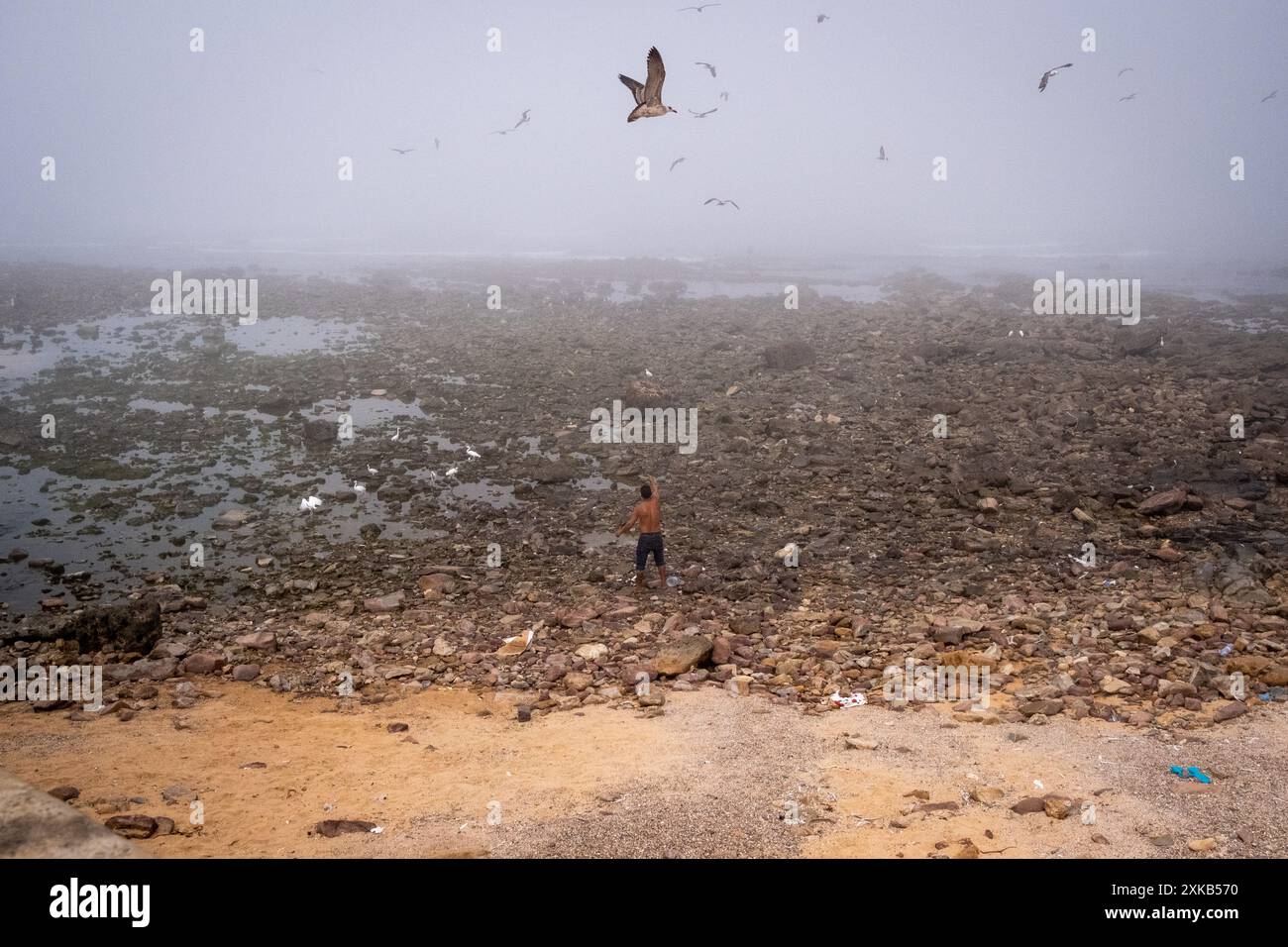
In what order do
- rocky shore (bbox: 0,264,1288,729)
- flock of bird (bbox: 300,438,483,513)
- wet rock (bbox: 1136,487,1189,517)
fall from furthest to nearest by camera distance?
1. flock of bird (bbox: 300,438,483,513)
2. wet rock (bbox: 1136,487,1189,517)
3. rocky shore (bbox: 0,264,1288,729)

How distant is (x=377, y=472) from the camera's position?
14383 mm

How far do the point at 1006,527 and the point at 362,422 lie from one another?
12.5 meters

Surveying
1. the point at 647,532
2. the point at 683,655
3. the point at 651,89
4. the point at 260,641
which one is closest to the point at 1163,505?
the point at 647,532

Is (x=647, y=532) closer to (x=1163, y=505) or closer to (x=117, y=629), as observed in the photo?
(x=117, y=629)

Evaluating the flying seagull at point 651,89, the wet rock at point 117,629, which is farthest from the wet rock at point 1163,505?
the wet rock at point 117,629

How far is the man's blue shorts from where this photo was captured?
10094 millimetres

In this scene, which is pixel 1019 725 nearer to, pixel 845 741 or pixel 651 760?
pixel 845 741

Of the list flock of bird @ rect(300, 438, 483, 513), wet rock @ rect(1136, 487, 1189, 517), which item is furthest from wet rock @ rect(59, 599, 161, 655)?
wet rock @ rect(1136, 487, 1189, 517)

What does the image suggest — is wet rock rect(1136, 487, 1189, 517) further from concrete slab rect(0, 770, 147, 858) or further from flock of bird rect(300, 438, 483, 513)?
concrete slab rect(0, 770, 147, 858)

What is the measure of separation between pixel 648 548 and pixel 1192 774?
5877mm

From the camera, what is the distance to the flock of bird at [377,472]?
12.9 meters

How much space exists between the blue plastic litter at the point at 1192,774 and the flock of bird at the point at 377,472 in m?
11.2

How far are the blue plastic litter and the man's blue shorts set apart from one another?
18.5 ft

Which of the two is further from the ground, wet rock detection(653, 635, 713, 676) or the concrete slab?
the concrete slab
